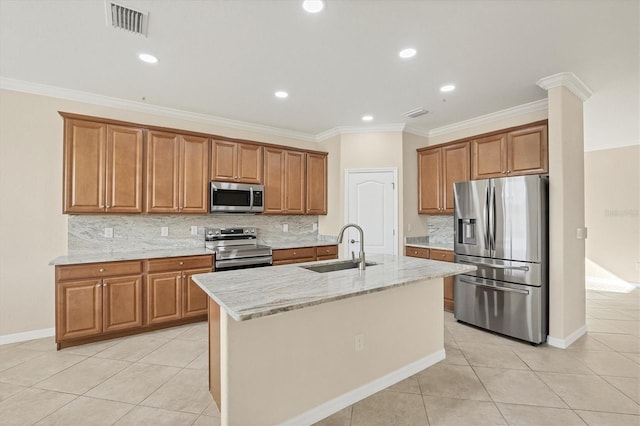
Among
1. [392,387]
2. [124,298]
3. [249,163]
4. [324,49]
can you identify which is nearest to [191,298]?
[124,298]

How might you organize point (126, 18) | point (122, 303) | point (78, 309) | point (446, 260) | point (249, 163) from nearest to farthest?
point (126, 18) → point (78, 309) → point (122, 303) → point (446, 260) → point (249, 163)

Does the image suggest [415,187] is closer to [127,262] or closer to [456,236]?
[456,236]

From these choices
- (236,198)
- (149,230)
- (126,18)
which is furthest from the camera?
(236,198)

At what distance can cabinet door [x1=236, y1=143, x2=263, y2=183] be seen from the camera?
13.8 ft

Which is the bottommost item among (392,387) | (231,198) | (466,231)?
(392,387)

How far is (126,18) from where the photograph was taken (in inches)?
84.4

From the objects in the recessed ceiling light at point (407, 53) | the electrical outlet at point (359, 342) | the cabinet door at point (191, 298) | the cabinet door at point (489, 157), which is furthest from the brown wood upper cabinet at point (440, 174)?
the cabinet door at point (191, 298)

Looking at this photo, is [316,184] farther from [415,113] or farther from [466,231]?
[466,231]

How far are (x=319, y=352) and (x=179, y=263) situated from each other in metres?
2.29

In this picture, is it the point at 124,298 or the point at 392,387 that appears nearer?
Answer: the point at 392,387

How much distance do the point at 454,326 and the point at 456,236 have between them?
3.71ft

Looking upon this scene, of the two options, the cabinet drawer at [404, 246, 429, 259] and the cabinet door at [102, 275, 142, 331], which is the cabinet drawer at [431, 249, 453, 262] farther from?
the cabinet door at [102, 275, 142, 331]

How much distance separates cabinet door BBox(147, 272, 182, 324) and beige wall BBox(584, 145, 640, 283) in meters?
7.72

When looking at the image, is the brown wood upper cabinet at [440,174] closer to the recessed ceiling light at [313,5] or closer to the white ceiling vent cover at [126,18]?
the recessed ceiling light at [313,5]
